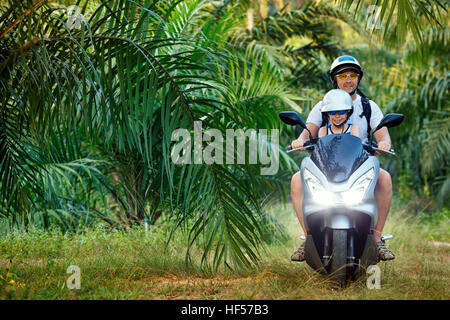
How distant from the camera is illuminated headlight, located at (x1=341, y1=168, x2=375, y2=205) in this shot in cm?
341

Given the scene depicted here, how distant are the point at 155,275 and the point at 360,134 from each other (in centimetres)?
203

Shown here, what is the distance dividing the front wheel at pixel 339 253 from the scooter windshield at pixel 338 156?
358mm

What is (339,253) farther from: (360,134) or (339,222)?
(360,134)

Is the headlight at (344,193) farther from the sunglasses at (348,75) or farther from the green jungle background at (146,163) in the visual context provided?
the sunglasses at (348,75)

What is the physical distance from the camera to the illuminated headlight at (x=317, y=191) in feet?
11.3

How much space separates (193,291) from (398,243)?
12.1 ft

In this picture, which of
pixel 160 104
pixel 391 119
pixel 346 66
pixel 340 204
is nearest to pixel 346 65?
pixel 346 66

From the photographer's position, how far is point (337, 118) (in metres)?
3.81
